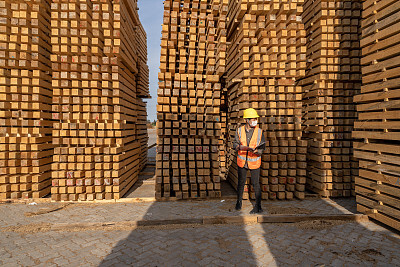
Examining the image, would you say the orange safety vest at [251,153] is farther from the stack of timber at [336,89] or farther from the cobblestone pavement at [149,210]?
the stack of timber at [336,89]

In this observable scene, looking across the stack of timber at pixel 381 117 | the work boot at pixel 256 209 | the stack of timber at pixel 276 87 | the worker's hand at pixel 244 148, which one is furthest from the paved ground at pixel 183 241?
the worker's hand at pixel 244 148

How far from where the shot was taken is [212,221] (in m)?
4.94

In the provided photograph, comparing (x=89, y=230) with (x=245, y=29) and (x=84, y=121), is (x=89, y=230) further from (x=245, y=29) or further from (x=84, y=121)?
(x=245, y=29)

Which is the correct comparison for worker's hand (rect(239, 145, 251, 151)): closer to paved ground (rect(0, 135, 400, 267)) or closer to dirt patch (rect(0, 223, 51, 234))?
paved ground (rect(0, 135, 400, 267))

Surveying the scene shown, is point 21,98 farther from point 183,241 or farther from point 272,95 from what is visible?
point 272,95

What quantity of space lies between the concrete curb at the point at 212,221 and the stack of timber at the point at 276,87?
1453mm

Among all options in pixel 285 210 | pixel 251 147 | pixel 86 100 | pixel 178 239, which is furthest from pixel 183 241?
pixel 86 100

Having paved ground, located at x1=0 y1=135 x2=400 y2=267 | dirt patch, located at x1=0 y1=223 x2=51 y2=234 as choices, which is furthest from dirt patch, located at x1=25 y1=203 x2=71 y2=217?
dirt patch, located at x1=0 y1=223 x2=51 y2=234

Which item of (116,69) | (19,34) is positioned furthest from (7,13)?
(116,69)

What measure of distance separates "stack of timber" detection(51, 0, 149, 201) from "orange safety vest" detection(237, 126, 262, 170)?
136 inches

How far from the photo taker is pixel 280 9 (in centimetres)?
663

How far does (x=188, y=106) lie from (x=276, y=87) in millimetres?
2704

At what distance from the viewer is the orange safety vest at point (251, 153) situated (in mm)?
5410

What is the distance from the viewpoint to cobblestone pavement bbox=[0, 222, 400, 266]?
3529 millimetres
